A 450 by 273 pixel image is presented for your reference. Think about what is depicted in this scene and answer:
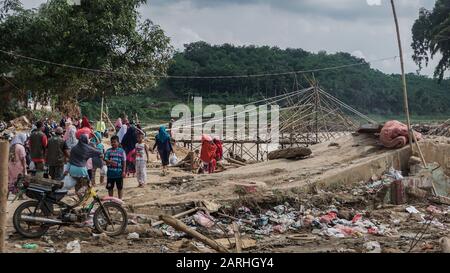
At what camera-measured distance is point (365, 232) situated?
841 cm

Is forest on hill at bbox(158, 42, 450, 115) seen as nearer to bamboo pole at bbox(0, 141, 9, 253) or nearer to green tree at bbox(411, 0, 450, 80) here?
green tree at bbox(411, 0, 450, 80)

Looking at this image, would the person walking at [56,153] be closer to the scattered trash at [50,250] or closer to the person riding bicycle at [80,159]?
the person riding bicycle at [80,159]

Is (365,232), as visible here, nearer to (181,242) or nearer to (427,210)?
(427,210)

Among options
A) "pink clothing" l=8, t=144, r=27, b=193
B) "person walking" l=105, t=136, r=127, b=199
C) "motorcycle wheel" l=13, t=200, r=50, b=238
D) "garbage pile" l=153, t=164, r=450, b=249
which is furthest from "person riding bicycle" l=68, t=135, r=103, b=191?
"garbage pile" l=153, t=164, r=450, b=249

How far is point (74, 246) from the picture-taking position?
7.13 metres

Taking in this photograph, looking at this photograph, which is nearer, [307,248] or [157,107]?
[307,248]

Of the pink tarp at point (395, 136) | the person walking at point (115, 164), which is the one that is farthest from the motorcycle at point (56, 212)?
the pink tarp at point (395, 136)

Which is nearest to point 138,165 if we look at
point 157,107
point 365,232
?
point 365,232

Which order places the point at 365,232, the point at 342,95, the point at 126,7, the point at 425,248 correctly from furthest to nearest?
1. the point at 342,95
2. the point at 126,7
3. the point at 365,232
4. the point at 425,248

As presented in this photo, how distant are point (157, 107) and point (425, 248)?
129ft

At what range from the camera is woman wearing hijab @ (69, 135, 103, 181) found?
8.95 m

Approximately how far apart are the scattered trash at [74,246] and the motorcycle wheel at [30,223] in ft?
1.78

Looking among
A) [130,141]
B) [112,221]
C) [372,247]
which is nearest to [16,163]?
[112,221]

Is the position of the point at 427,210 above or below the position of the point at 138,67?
below
